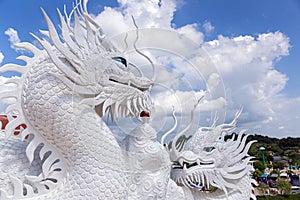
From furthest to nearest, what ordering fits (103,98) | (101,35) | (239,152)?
(239,152) < (101,35) < (103,98)

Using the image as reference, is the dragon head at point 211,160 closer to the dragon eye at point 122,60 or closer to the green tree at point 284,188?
the dragon eye at point 122,60

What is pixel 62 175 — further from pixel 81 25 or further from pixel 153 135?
pixel 81 25

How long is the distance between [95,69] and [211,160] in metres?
1.48

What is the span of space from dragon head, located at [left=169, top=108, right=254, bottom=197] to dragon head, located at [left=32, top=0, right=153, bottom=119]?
66cm

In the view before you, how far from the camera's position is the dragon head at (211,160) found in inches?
103

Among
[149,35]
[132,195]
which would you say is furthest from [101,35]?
[132,195]

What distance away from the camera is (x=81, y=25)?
207 centimetres

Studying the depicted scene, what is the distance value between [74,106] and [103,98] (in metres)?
0.21

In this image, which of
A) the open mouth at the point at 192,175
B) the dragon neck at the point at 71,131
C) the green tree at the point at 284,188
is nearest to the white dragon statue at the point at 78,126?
the dragon neck at the point at 71,131

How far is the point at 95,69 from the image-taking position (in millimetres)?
1953

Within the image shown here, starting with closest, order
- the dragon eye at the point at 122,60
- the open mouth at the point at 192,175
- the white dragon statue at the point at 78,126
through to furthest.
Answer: the white dragon statue at the point at 78,126
the dragon eye at the point at 122,60
the open mouth at the point at 192,175

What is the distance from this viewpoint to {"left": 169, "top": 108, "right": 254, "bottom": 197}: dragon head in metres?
2.62

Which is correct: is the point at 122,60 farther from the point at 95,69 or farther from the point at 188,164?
the point at 188,164

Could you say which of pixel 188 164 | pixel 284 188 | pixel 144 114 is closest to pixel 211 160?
pixel 188 164
